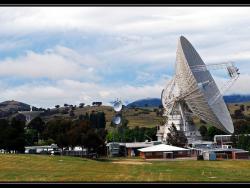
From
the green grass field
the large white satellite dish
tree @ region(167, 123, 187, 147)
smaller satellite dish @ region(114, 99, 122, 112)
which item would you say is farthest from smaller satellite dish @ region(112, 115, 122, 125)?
the green grass field

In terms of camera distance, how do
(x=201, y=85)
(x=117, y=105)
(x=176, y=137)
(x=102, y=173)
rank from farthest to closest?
(x=117, y=105), (x=176, y=137), (x=201, y=85), (x=102, y=173)

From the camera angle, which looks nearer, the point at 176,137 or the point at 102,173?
the point at 102,173

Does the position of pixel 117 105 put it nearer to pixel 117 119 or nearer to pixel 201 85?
pixel 117 119

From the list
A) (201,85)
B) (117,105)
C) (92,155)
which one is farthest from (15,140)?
(117,105)

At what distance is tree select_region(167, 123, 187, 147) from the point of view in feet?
285

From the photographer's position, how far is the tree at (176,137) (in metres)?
87.0

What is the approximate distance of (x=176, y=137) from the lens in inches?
3452

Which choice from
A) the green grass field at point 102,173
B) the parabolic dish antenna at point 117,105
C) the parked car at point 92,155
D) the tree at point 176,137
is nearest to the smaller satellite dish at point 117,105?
the parabolic dish antenna at point 117,105

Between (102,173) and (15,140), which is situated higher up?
(15,140)
